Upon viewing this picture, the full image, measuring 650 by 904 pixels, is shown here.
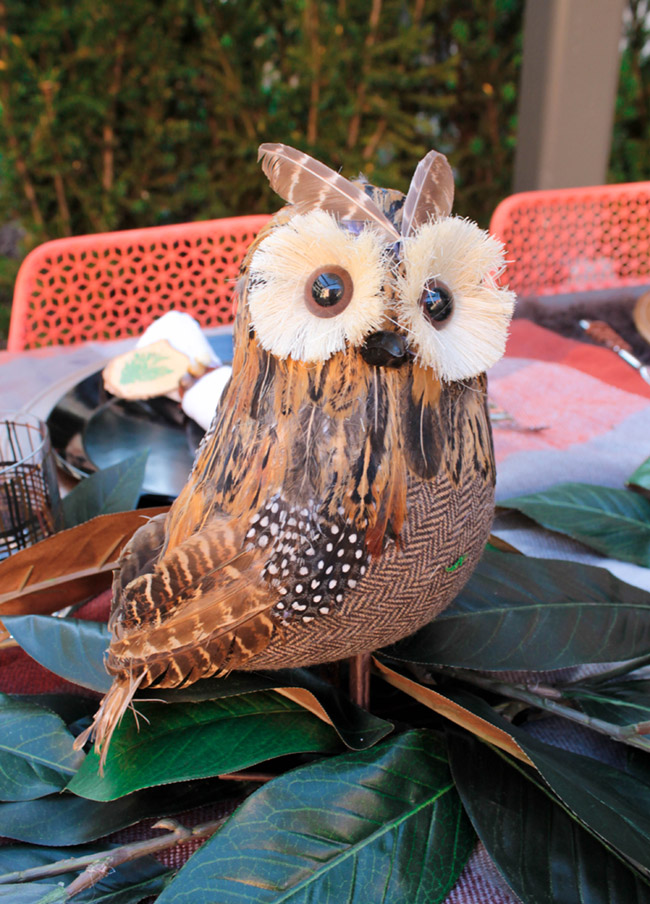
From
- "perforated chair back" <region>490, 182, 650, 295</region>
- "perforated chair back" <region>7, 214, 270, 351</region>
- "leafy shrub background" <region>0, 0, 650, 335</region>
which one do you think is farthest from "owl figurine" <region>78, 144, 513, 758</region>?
"leafy shrub background" <region>0, 0, 650, 335</region>

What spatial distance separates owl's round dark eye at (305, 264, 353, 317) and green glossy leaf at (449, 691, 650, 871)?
24cm

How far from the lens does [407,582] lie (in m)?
0.37

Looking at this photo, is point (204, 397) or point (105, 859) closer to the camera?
point (105, 859)

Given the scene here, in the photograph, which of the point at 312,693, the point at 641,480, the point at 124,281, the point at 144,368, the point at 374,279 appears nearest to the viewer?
the point at 374,279

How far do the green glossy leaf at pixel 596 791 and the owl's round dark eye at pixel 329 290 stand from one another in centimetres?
24

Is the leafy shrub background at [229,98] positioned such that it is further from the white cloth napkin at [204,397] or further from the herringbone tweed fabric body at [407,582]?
the herringbone tweed fabric body at [407,582]

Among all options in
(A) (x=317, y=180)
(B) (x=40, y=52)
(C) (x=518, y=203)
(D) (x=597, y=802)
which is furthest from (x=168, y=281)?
(B) (x=40, y=52)

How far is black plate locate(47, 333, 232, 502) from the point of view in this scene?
2.17 ft

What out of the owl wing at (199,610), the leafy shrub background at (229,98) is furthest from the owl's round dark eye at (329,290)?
the leafy shrub background at (229,98)

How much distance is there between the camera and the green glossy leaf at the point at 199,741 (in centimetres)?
38

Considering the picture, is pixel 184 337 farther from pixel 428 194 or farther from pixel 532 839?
pixel 532 839

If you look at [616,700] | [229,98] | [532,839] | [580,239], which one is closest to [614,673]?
[616,700]

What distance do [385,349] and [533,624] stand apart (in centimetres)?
24

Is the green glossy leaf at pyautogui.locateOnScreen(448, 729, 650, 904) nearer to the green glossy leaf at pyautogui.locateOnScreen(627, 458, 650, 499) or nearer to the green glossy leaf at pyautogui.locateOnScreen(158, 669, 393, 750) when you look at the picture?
the green glossy leaf at pyautogui.locateOnScreen(158, 669, 393, 750)
